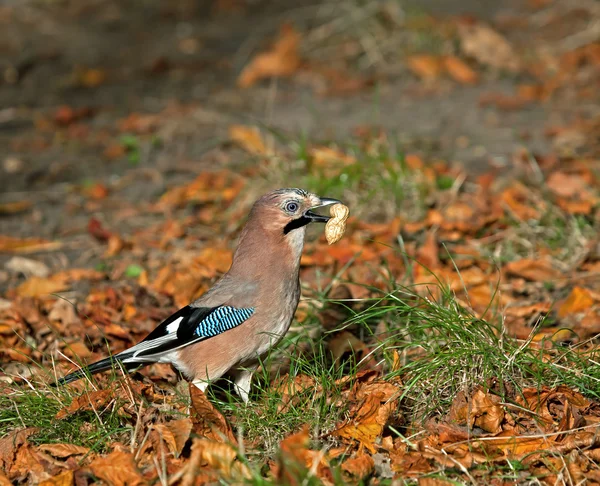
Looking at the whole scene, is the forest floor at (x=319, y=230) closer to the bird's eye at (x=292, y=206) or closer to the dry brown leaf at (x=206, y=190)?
the dry brown leaf at (x=206, y=190)

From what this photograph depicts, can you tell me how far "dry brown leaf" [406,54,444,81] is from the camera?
29.0 ft

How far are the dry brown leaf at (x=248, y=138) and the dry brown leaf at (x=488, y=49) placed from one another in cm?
266

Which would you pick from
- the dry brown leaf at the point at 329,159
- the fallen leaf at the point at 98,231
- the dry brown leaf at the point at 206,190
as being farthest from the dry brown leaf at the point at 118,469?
the dry brown leaf at the point at 206,190

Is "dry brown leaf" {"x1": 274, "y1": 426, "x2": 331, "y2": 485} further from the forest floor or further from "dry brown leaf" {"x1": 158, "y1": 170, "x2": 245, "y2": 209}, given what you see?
"dry brown leaf" {"x1": 158, "y1": 170, "x2": 245, "y2": 209}

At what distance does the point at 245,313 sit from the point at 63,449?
1019mm

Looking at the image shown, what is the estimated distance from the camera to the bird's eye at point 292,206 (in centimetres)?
411

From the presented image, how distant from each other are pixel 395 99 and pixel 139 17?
4.33m

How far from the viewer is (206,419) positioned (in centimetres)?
356

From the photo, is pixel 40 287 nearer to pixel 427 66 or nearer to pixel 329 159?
pixel 329 159

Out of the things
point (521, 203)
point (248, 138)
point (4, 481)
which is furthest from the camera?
point (248, 138)

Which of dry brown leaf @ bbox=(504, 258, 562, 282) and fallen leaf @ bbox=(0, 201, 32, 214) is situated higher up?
fallen leaf @ bbox=(0, 201, 32, 214)

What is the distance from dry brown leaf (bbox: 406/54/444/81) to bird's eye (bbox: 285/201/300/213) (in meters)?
5.09

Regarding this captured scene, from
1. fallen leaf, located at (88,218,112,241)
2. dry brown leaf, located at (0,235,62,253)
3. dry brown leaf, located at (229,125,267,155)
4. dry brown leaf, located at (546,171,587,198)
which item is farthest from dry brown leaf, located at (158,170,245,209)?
dry brown leaf, located at (546,171,587,198)

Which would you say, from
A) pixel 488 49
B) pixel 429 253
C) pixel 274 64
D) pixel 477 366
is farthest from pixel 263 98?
pixel 477 366
